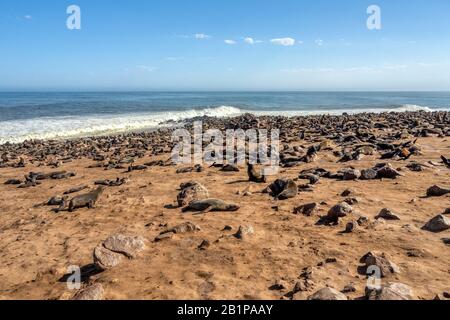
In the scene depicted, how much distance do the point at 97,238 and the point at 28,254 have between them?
1.01m

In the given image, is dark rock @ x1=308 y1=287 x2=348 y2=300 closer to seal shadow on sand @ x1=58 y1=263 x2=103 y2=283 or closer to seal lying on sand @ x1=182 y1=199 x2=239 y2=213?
seal shadow on sand @ x1=58 y1=263 x2=103 y2=283

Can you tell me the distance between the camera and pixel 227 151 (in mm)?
14500

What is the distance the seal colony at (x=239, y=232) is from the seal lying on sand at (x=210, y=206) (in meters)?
0.02

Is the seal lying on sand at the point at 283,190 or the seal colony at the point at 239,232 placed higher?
the seal lying on sand at the point at 283,190

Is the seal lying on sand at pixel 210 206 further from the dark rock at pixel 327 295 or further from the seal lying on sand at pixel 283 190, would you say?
the dark rock at pixel 327 295

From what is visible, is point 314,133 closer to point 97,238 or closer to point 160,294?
point 97,238

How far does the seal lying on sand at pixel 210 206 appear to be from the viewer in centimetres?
753

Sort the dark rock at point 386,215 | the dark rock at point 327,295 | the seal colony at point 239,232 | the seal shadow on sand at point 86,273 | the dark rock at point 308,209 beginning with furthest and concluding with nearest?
the dark rock at point 308,209
the dark rock at point 386,215
the seal shadow on sand at point 86,273
the seal colony at point 239,232
the dark rock at point 327,295

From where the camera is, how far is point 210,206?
7598 mm

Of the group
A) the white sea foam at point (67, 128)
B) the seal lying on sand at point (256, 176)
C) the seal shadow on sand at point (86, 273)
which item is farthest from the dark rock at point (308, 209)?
the white sea foam at point (67, 128)

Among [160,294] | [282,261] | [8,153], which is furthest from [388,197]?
[8,153]

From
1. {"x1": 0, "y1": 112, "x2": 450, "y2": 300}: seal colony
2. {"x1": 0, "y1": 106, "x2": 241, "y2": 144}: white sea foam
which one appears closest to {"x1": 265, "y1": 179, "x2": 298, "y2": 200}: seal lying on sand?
{"x1": 0, "y1": 112, "x2": 450, "y2": 300}: seal colony

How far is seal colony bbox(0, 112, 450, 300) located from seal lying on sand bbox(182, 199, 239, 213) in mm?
19

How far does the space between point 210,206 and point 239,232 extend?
63.6 inches
